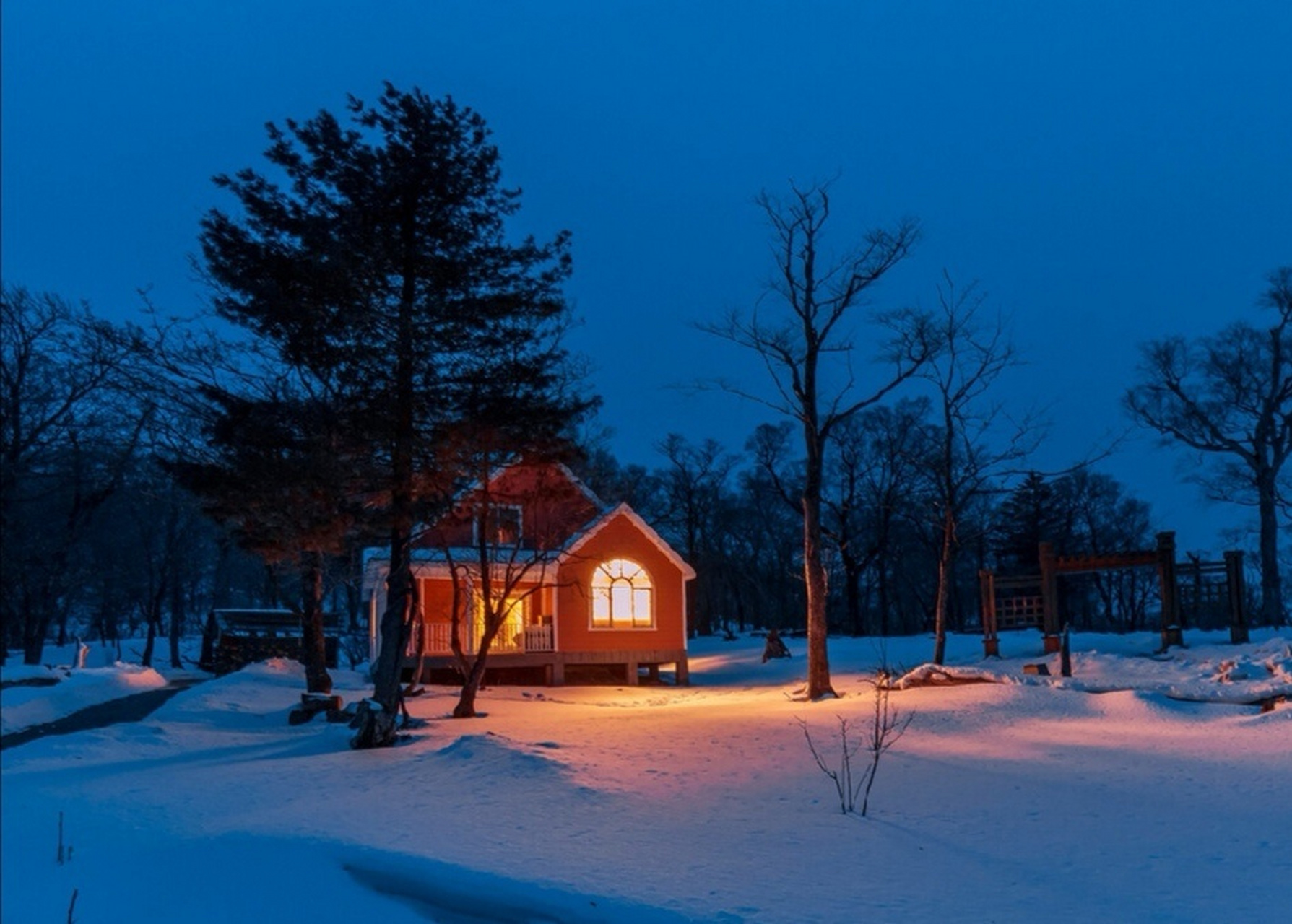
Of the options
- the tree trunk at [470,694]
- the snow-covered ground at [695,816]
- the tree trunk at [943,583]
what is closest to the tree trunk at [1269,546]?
the tree trunk at [943,583]

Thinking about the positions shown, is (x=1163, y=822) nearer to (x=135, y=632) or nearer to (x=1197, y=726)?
(x=1197, y=726)

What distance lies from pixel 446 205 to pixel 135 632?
204ft

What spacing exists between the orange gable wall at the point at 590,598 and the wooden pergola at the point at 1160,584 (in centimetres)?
822

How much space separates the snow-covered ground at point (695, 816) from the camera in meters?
6.36

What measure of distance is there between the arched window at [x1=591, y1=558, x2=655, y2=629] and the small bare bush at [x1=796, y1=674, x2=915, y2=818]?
12.8 m

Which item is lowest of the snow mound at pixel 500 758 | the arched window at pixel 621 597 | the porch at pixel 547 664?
the porch at pixel 547 664

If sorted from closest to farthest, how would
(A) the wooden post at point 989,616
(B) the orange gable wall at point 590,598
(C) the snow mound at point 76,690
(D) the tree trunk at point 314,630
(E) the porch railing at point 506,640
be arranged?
(C) the snow mound at point 76,690
(D) the tree trunk at point 314,630
(A) the wooden post at point 989,616
(E) the porch railing at point 506,640
(B) the orange gable wall at point 590,598

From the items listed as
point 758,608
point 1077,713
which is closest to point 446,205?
point 1077,713

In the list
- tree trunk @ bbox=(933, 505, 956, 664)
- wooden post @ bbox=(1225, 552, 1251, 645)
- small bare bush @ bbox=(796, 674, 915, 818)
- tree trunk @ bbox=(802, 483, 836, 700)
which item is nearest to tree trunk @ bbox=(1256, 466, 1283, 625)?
wooden post @ bbox=(1225, 552, 1251, 645)

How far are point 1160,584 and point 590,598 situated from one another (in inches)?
559

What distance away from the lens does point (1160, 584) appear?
25.1 m

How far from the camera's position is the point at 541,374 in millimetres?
14125

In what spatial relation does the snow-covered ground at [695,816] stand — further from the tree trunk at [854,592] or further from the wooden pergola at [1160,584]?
the tree trunk at [854,592]

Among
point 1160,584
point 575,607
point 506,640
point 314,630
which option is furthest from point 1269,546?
point 314,630
